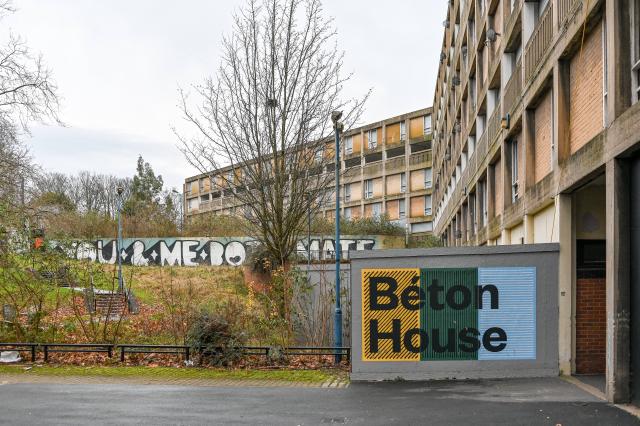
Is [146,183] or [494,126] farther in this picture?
[146,183]

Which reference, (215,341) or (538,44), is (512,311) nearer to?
(538,44)

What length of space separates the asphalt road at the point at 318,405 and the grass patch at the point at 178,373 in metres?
1.43

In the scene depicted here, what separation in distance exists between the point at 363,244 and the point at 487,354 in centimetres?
3831

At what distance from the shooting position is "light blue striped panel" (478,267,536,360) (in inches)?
486

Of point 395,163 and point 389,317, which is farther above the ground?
point 395,163

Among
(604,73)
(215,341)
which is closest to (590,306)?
(604,73)

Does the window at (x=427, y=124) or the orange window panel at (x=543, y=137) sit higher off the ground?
the window at (x=427, y=124)

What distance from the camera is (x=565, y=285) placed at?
12195mm

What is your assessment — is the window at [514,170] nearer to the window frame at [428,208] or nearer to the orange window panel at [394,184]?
the window frame at [428,208]

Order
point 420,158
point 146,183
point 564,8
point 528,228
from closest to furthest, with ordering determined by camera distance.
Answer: point 564,8, point 528,228, point 420,158, point 146,183

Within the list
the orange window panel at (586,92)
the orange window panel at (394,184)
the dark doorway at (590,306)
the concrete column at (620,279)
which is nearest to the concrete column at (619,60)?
the concrete column at (620,279)

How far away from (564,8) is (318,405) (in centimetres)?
851

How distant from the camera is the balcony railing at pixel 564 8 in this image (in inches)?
466

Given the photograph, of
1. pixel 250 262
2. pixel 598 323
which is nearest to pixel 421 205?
pixel 250 262
